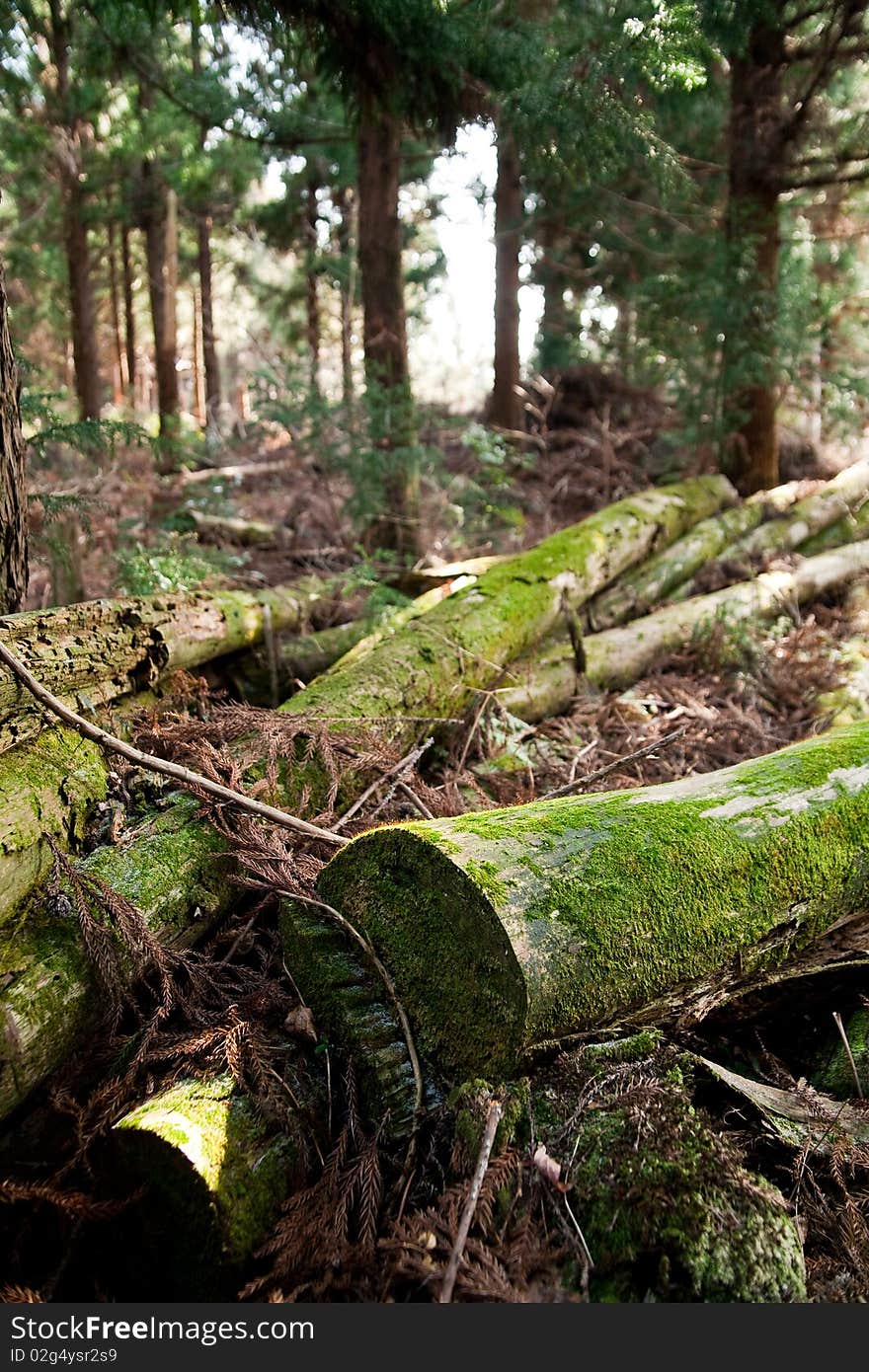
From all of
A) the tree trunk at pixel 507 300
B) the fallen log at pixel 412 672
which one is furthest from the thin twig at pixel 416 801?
the tree trunk at pixel 507 300

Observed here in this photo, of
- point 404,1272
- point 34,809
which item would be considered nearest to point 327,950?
point 404,1272

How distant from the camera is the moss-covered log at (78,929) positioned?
2666mm

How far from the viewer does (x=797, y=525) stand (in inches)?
360

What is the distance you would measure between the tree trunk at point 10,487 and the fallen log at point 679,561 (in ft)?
14.0

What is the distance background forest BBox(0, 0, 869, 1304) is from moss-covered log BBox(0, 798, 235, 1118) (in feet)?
0.05

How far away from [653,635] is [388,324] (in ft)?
13.1

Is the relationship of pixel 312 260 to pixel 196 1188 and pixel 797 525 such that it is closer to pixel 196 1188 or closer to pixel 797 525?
pixel 797 525

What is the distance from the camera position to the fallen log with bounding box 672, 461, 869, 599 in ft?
26.9

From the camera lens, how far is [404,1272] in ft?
6.66

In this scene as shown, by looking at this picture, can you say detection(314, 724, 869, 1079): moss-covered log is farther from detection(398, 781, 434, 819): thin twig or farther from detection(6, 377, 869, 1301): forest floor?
detection(398, 781, 434, 819): thin twig

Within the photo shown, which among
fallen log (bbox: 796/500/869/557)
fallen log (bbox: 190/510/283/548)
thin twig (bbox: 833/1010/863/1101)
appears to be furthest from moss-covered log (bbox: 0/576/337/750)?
fallen log (bbox: 796/500/869/557)

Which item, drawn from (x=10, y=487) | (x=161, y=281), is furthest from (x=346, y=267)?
(x=10, y=487)

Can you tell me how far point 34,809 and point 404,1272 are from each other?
2070 millimetres

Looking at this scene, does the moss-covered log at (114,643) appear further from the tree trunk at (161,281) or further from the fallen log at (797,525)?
the tree trunk at (161,281)
